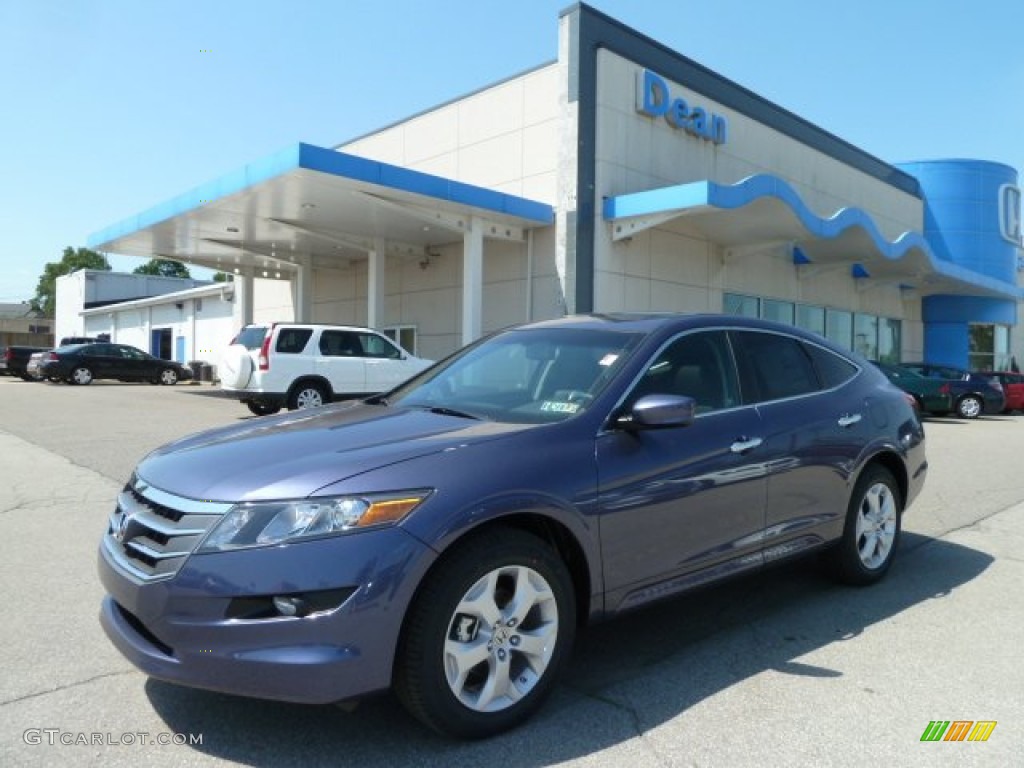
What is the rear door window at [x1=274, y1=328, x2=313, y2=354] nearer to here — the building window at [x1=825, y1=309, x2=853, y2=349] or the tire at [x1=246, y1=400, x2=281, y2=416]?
the tire at [x1=246, y1=400, x2=281, y2=416]

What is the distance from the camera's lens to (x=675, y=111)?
64.1 feet

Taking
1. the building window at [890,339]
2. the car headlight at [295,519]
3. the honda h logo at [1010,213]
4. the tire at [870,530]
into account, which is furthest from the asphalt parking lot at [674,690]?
the honda h logo at [1010,213]

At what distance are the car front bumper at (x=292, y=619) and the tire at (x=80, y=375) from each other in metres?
26.4

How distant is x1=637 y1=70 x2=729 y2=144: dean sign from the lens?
734 inches

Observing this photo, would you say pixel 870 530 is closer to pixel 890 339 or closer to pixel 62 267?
pixel 890 339

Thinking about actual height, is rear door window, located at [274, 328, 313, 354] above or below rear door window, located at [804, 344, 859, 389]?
above

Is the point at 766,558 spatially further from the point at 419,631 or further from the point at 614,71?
the point at 614,71

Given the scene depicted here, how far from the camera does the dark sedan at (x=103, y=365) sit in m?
25.5

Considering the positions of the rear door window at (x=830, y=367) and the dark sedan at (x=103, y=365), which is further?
the dark sedan at (x=103, y=365)

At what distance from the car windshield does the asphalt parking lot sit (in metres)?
1.23

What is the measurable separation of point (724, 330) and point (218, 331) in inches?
1264

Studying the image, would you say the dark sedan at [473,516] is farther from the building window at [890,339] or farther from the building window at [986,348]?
the building window at [986,348]

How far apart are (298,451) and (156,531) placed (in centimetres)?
57

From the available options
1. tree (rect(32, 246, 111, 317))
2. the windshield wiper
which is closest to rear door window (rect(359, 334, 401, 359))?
the windshield wiper
